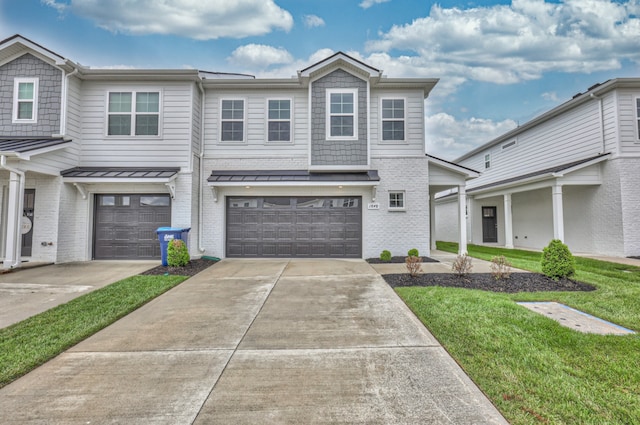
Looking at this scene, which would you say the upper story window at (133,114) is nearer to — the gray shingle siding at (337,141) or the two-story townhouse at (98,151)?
the two-story townhouse at (98,151)

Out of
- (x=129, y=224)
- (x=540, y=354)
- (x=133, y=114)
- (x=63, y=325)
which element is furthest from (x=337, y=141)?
(x=63, y=325)

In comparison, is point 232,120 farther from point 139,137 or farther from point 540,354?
point 540,354

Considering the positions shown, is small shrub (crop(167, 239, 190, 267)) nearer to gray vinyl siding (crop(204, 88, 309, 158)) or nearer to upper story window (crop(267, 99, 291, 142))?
gray vinyl siding (crop(204, 88, 309, 158))

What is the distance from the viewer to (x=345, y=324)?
4.40 metres

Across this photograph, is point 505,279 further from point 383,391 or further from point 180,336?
point 180,336

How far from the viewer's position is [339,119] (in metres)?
10.9

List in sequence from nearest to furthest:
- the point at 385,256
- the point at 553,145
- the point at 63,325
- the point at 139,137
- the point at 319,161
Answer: the point at 63,325, the point at 385,256, the point at 139,137, the point at 319,161, the point at 553,145

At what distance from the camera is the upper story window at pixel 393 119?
36.4ft

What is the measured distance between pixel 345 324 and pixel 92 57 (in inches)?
703

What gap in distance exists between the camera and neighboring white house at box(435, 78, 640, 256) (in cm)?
1121

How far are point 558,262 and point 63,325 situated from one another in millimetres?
9804

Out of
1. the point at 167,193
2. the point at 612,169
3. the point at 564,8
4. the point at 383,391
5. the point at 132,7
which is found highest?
the point at 564,8

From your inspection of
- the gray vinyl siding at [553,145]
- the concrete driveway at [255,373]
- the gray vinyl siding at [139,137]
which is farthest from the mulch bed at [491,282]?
the gray vinyl siding at [553,145]

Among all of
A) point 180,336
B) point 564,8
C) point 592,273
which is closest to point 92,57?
point 180,336
